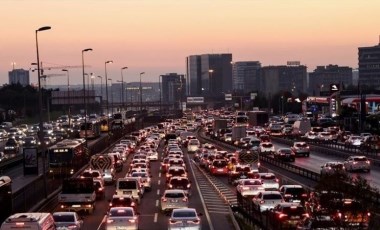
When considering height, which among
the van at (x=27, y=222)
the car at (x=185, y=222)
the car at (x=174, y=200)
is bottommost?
the car at (x=174, y=200)

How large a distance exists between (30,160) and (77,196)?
25408 mm

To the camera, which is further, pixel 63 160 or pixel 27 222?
pixel 63 160

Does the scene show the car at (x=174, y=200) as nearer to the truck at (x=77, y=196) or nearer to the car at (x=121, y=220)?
the truck at (x=77, y=196)

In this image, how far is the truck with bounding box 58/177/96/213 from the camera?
43.0 meters

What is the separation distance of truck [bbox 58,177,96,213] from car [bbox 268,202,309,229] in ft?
42.9

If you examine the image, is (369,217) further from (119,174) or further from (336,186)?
(119,174)

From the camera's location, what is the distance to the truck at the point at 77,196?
43031 mm

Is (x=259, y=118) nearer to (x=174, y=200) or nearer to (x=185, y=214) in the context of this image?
(x=174, y=200)

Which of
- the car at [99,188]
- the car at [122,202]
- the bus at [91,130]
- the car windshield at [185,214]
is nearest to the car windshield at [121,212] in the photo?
the car windshield at [185,214]

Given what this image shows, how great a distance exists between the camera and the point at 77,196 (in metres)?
43.2

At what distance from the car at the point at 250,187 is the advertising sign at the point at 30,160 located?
901 inches

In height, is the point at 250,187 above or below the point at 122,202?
below

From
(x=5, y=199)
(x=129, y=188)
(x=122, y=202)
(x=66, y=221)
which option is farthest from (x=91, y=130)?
(x=66, y=221)

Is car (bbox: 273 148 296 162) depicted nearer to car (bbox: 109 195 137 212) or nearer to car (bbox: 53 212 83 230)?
car (bbox: 109 195 137 212)
